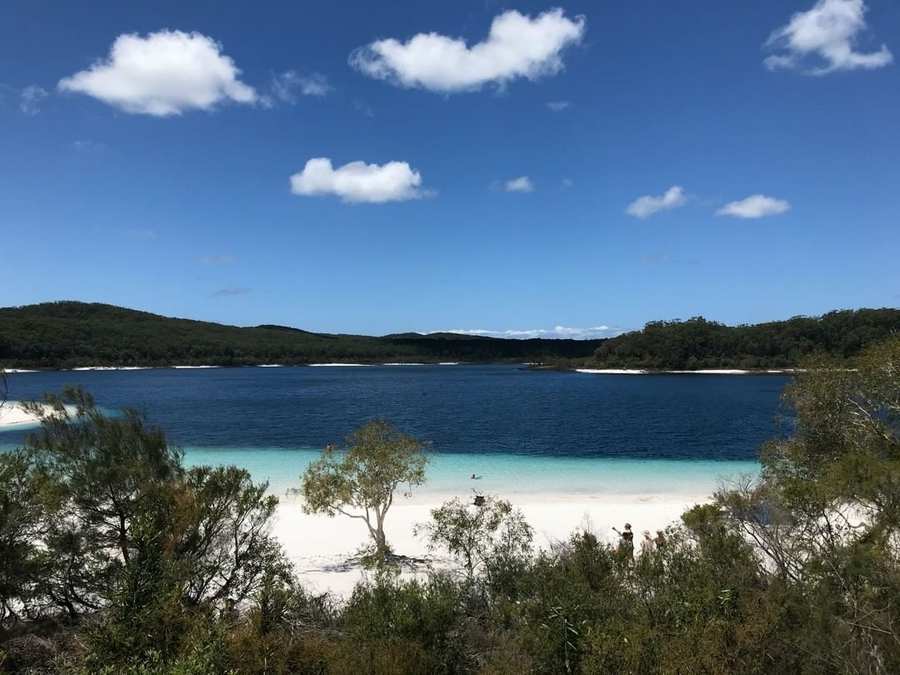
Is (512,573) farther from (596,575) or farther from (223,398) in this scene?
(223,398)

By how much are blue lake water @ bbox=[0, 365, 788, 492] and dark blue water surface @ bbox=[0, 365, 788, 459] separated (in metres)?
0.15

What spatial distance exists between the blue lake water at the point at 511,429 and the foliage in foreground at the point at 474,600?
20.1 meters

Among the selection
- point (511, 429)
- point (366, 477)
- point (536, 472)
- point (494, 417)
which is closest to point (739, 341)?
point (494, 417)

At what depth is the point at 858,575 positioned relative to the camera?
9.87m

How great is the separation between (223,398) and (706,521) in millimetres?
85708

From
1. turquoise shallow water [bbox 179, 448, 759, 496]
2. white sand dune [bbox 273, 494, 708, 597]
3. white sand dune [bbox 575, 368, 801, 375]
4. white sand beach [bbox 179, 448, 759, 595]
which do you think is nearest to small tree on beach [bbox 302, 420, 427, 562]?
white sand beach [bbox 179, 448, 759, 595]

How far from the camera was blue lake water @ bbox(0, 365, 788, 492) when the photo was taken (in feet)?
123

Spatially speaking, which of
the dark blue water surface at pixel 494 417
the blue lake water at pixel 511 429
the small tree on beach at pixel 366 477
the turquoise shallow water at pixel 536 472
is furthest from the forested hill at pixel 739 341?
the small tree on beach at pixel 366 477

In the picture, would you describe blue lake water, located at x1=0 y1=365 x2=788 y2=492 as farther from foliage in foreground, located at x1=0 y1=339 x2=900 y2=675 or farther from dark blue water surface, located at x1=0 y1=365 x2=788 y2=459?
foliage in foreground, located at x1=0 y1=339 x2=900 y2=675

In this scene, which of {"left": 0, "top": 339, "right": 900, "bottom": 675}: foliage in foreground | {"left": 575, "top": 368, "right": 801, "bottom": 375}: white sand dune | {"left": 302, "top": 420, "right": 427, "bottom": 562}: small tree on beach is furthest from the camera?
{"left": 575, "top": 368, "right": 801, "bottom": 375}: white sand dune

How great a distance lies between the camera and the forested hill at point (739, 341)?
15212cm

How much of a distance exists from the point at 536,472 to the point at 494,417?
1142 inches


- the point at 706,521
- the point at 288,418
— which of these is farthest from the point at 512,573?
the point at 288,418

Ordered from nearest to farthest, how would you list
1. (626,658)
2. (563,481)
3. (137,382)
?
(626,658)
(563,481)
(137,382)
